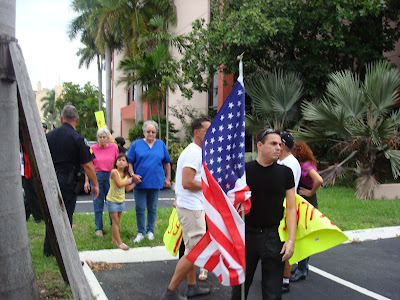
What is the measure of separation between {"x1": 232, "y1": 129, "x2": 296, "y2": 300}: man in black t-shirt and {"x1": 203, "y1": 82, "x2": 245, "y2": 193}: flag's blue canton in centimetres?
22

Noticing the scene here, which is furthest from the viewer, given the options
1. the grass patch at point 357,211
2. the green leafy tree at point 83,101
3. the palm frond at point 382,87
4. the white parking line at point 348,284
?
the green leafy tree at point 83,101

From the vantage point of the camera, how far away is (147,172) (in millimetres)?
6008

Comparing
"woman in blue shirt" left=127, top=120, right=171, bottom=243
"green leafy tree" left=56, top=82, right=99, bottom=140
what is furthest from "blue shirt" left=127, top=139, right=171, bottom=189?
"green leafy tree" left=56, top=82, right=99, bottom=140

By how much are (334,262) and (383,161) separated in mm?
6851

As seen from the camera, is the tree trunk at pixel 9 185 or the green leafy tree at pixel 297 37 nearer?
the tree trunk at pixel 9 185

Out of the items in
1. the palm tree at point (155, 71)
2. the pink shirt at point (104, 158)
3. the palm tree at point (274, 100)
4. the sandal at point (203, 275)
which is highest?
the palm tree at point (155, 71)

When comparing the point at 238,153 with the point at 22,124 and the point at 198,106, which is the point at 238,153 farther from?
the point at 198,106

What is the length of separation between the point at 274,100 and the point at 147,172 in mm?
7724

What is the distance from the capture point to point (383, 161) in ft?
38.2

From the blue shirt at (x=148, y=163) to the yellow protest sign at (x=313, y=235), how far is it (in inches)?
109

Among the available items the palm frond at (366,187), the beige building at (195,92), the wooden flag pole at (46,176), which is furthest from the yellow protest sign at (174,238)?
the beige building at (195,92)

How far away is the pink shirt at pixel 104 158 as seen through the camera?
266 inches

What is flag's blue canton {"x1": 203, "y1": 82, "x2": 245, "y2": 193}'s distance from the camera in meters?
3.21

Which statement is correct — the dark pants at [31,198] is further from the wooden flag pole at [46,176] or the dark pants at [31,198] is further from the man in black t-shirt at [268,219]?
the man in black t-shirt at [268,219]
